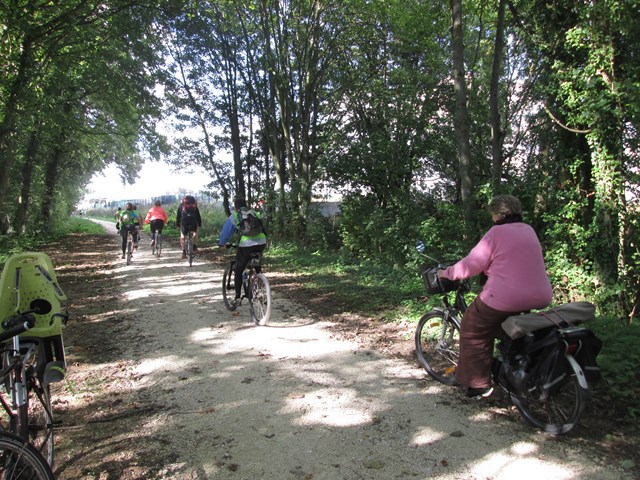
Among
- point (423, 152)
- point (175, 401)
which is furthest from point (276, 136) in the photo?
point (175, 401)

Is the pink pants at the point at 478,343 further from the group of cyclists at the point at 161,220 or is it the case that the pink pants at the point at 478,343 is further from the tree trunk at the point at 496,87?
the group of cyclists at the point at 161,220

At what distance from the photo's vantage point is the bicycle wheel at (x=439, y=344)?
419 cm

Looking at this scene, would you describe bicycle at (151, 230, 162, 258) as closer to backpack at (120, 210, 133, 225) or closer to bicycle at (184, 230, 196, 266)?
backpack at (120, 210, 133, 225)

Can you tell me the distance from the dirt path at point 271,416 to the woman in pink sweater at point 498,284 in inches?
18.7

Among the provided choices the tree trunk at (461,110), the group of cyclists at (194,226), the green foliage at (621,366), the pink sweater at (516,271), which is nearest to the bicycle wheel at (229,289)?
the group of cyclists at (194,226)

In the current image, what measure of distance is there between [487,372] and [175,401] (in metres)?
2.86

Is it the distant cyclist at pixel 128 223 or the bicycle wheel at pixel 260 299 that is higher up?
the distant cyclist at pixel 128 223

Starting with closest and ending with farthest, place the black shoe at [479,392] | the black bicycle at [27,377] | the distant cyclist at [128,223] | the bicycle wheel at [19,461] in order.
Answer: the bicycle wheel at [19,461] < the black bicycle at [27,377] < the black shoe at [479,392] < the distant cyclist at [128,223]

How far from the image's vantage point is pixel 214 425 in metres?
3.50

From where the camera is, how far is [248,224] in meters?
6.50

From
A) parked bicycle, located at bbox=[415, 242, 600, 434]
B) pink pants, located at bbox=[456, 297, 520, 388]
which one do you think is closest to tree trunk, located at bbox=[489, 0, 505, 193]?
pink pants, located at bbox=[456, 297, 520, 388]

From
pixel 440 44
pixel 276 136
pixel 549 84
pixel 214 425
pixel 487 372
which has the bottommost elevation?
pixel 214 425

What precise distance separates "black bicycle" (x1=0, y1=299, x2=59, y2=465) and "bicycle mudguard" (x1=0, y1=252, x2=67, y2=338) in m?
0.06

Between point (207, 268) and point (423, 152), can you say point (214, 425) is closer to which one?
point (207, 268)
